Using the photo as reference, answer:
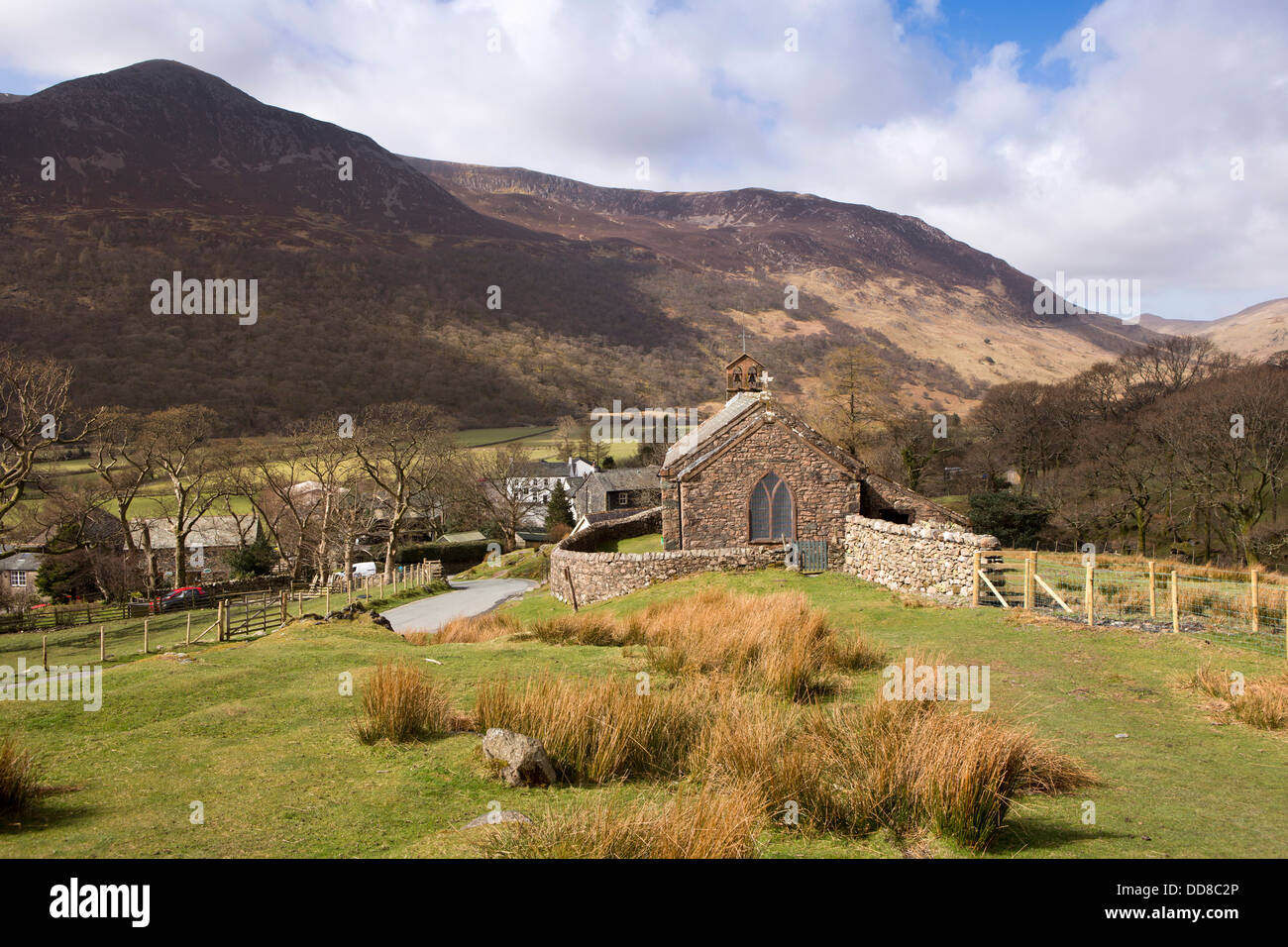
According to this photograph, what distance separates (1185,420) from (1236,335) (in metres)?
179

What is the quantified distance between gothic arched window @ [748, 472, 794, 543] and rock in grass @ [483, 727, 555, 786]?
23.1 m

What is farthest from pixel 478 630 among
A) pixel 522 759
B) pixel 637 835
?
pixel 637 835

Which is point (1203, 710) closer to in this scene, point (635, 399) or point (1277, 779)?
point (1277, 779)

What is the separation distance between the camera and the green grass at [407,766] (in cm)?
522

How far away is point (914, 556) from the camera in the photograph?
70.5 ft

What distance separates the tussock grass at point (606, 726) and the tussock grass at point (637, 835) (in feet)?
5.43

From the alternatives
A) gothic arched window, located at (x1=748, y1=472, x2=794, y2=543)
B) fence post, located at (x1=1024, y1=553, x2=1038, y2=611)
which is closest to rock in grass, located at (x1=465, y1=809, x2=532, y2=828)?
fence post, located at (x1=1024, y1=553, x2=1038, y2=611)

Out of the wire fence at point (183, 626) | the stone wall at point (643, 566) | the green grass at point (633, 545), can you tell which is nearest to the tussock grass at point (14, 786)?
the wire fence at point (183, 626)

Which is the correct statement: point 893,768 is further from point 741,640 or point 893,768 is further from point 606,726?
point 741,640

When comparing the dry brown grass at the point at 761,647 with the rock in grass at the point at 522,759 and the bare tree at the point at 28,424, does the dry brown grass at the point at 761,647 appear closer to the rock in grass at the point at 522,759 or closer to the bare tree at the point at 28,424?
the rock in grass at the point at 522,759

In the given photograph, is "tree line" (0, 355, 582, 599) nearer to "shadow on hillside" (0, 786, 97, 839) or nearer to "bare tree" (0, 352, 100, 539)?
"bare tree" (0, 352, 100, 539)

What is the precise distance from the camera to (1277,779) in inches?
283
